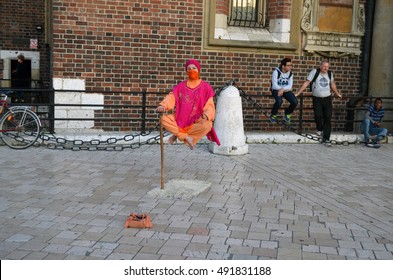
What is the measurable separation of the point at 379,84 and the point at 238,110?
4.56 metres

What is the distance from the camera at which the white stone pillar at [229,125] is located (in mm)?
9352

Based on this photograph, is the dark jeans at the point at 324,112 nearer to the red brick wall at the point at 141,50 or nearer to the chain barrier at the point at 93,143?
the red brick wall at the point at 141,50

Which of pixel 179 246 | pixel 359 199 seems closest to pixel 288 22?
pixel 359 199

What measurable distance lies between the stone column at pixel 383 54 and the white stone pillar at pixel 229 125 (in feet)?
14.9

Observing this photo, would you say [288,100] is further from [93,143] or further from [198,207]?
[198,207]

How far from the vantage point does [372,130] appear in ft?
36.9

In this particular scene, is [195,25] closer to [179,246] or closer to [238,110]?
[238,110]

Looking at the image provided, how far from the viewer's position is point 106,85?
10695mm

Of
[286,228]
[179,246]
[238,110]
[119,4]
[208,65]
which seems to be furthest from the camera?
[208,65]

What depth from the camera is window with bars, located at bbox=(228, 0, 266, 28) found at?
39.5 ft

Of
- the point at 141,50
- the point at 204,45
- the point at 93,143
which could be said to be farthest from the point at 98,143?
the point at 204,45

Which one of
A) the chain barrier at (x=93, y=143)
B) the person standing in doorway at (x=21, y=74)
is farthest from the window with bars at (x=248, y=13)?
the person standing in doorway at (x=21, y=74)

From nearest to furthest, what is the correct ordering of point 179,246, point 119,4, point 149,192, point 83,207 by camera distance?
point 179,246, point 83,207, point 149,192, point 119,4

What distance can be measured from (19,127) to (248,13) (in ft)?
19.6
